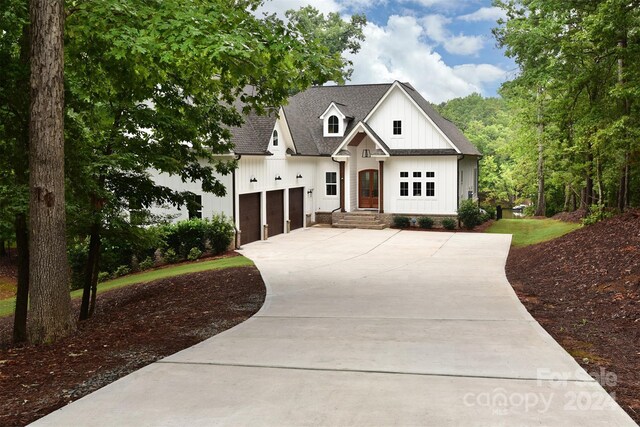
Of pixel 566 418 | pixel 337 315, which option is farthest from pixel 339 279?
pixel 566 418

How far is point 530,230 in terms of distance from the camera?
2733 cm

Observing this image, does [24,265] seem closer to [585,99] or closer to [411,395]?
[411,395]

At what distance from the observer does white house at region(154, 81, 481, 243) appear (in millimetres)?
26750

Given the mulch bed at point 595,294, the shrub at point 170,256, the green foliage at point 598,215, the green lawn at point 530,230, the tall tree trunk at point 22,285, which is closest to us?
the mulch bed at point 595,294

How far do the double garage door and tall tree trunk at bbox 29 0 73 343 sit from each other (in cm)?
1636

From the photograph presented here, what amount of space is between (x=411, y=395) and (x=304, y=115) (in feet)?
102

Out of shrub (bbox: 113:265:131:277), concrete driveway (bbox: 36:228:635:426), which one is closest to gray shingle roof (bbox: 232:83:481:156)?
shrub (bbox: 113:265:131:277)

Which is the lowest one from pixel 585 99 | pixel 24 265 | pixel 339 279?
pixel 339 279

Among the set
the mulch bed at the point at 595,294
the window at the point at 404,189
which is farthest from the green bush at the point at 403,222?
the mulch bed at the point at 595,294

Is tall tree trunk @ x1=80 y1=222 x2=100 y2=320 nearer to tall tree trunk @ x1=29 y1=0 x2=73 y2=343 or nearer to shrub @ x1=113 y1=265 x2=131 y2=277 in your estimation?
tall tree trunk @ x1=29 y1=0 x2=73 y2=343

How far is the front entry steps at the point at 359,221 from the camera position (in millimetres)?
30141

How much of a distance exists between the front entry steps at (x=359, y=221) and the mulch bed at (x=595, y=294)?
492 inches

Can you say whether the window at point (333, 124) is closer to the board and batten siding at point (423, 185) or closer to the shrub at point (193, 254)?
the board and batten siding at point (423, 185)

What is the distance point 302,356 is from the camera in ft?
21.3
